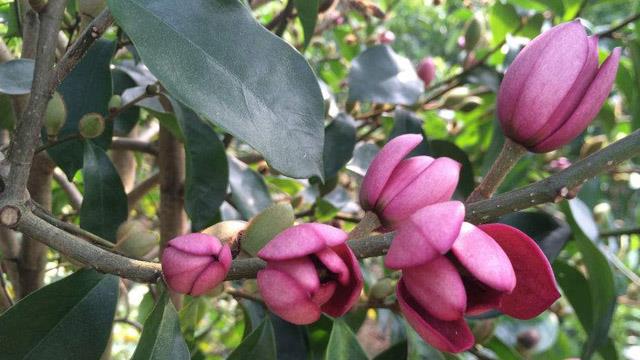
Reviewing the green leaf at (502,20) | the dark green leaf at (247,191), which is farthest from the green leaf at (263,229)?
the green leaf at (502,20)

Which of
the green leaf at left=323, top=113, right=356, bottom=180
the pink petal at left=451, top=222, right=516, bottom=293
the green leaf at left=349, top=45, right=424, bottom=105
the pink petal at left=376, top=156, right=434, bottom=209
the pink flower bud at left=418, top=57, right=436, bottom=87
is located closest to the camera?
the pink petal at left=451, top=222, right=516, bottom=293

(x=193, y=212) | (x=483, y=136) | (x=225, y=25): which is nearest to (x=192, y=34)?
(x=225, y=25)

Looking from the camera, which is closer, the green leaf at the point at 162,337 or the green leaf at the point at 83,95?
the green leaf at the point at 162,337

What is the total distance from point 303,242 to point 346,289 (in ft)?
0.17

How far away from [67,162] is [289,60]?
0.40m

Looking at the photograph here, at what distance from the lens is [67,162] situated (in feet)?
2.46

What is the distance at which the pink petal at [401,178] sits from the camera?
1.61ft

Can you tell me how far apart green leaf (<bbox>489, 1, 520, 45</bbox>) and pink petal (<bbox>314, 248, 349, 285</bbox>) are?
92 centimetres

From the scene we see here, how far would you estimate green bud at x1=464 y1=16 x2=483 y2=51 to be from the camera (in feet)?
4.04

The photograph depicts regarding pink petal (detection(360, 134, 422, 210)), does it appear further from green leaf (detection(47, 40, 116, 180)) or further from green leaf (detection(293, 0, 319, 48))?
green leaf (detection(47, 40, 116, 180))

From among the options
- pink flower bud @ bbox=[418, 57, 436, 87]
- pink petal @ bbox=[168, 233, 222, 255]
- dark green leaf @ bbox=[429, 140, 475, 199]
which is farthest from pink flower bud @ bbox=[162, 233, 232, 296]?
pink flower bud @ bbox=[418, 57, 436, 87]

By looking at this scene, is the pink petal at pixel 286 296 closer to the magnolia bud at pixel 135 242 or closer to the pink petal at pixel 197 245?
the pink petal at pixel 197 245

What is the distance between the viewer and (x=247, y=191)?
896 millimetres

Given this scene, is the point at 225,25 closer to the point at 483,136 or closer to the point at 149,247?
the point at 149,247
